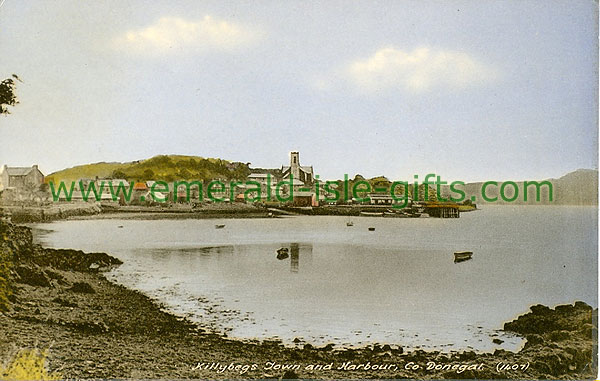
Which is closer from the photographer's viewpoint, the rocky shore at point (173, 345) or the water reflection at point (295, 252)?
the rocky shore at point (173, 345)

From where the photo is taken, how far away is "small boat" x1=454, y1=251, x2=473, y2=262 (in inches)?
148

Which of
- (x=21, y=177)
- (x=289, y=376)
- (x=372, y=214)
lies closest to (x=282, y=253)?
(x=372, y=214)

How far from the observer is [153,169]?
3773 mm

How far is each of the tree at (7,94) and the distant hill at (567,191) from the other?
3293 millimetres

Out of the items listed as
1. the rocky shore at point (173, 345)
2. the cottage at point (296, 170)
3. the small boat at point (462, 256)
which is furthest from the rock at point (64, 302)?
the small boat at point (462, 256)

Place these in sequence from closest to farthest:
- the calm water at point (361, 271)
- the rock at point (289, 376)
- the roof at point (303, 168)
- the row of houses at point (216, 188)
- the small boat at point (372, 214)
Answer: the rock at point (289, 376), the calm water at point (361, 271), the row of houses at point (216, 188), the roof at point (303, 168), the small boat at point (372, 214)

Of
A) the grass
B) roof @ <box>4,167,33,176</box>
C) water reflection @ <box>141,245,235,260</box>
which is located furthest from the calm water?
the grass

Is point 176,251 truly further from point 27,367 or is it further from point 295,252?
point 27,367

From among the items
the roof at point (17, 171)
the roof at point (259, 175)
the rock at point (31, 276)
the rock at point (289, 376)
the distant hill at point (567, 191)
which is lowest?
the rock at point (289, 376)

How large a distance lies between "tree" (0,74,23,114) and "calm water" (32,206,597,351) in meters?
0.88

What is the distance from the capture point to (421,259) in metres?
3.87

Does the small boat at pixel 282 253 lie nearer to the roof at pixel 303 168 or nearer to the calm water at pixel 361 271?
the calm water at pixel 361 271

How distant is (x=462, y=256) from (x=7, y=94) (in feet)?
11.1

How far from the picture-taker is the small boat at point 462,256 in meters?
3.76
